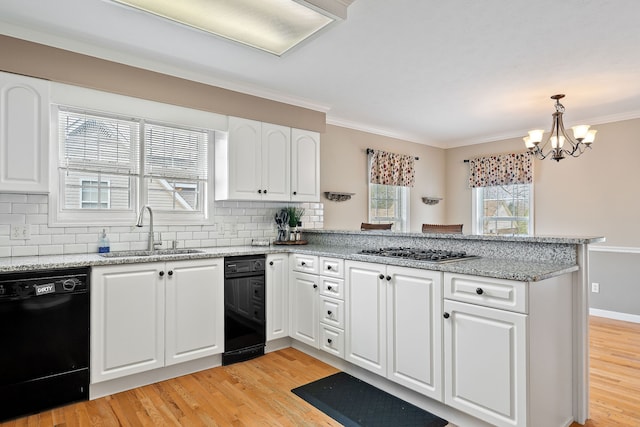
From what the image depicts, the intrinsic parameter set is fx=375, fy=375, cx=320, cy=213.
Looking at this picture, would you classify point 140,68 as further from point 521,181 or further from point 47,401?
point 521,181

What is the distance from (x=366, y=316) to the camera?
2.68 m

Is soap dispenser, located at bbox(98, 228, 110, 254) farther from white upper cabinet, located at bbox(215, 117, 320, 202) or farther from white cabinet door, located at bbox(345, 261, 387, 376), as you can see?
white cabinet door, located at bbox(345, 261, 387, 376)

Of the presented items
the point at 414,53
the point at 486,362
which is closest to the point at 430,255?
the point at 486,362

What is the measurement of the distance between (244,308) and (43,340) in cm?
138

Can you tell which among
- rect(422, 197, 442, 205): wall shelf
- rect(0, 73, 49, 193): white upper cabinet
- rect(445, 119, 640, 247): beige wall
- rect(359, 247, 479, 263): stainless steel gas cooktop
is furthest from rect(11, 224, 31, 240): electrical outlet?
rect(445, 119, 640, 247): beige wall

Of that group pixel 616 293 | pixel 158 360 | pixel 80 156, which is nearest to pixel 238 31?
pixel 80 156

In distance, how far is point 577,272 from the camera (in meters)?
2.21

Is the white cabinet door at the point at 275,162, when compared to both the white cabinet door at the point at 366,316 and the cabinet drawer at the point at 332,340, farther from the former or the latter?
the cabinet drawer at the point at 332,340

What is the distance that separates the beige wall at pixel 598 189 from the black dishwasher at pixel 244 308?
421cm

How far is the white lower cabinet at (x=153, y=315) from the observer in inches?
99.3

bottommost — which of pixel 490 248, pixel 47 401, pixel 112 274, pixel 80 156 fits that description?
pixel 47 401

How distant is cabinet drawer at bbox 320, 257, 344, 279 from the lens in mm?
2920

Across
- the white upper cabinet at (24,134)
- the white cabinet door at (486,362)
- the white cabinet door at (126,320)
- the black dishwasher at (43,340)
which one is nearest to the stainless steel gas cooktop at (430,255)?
the white cabinet door at (486,362)

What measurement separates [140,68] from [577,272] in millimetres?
3464
